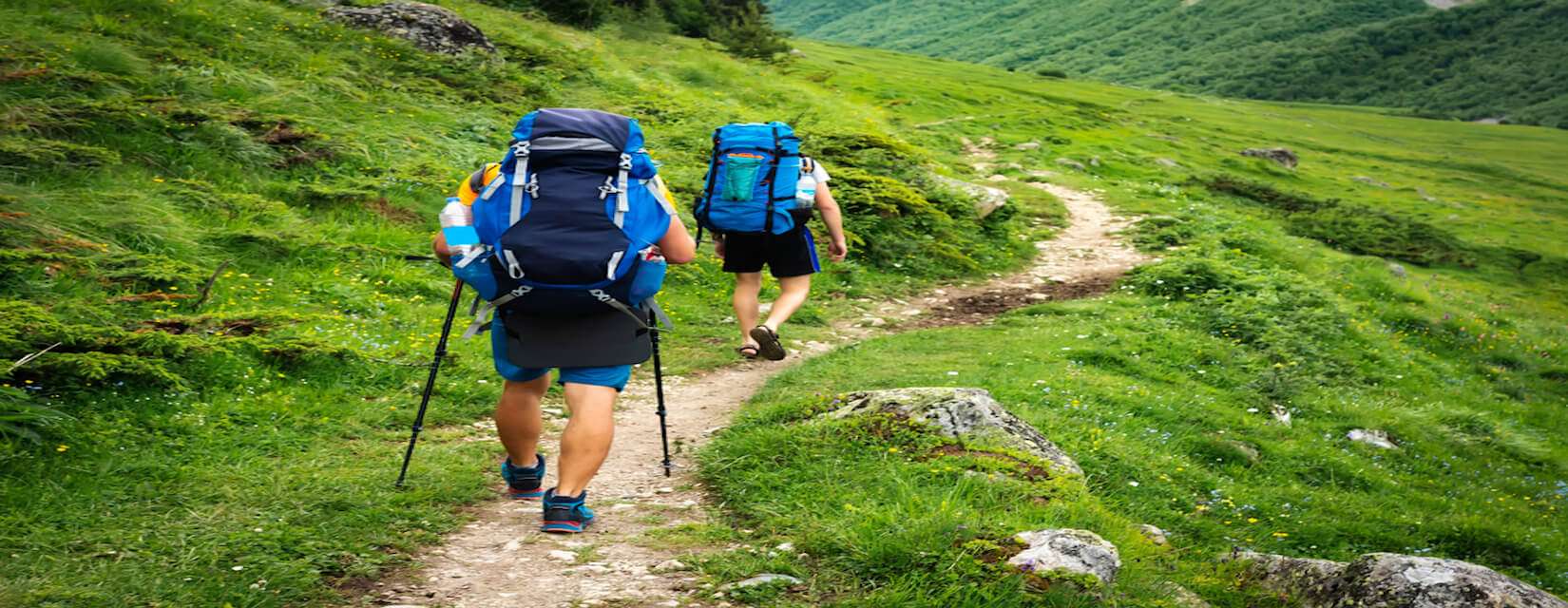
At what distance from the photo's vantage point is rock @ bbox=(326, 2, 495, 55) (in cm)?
2100

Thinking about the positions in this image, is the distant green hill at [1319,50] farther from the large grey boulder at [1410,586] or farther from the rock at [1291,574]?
the large grey boulder at [1410,586]

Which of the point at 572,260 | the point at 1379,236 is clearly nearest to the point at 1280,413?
the point at 572,260

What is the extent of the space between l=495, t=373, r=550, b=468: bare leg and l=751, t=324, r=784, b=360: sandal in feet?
14.3

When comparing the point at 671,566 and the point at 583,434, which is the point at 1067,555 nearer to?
the point at 671,566

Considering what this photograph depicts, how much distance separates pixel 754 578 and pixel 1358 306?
701 inches

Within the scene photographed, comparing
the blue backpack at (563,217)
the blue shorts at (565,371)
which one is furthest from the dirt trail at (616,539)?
the blue backpack at (563,217)

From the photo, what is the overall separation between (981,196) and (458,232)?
15.7m

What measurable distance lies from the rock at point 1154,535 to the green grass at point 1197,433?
0.16 meters

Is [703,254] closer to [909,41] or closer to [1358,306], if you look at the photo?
[1358,306]

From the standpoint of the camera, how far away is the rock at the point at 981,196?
19500 millimetres

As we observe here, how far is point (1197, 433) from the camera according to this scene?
33.0 feet

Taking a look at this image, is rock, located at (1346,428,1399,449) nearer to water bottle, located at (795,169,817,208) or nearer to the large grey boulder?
the large grey boulder

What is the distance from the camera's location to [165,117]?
Result: 1272 centimetres

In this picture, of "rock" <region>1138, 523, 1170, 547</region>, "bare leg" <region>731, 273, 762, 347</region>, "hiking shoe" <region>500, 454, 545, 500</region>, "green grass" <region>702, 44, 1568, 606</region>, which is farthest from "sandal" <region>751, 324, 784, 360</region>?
"rock" <region>1138, 523, 1170, 547</region>
